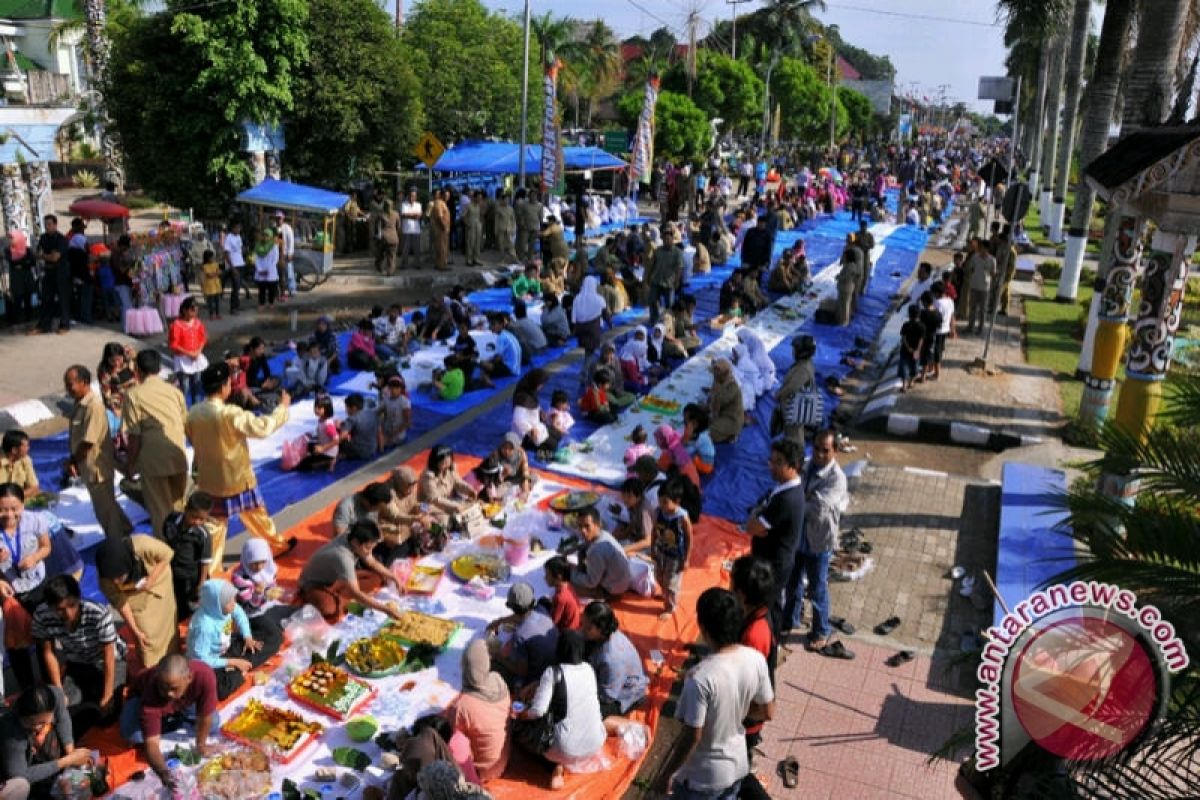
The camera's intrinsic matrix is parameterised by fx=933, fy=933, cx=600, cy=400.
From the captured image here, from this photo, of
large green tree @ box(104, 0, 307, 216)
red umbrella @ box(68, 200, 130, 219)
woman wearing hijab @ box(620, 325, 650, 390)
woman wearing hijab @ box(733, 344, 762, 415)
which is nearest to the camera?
woman wearing hijab @ box(733, 344, 762, 415)

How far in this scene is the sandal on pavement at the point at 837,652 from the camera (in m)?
7.19

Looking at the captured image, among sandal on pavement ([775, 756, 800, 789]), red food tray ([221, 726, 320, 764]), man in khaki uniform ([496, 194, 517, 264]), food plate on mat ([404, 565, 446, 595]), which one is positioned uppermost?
man in khaki uniform ([496, 194, 517, 264])

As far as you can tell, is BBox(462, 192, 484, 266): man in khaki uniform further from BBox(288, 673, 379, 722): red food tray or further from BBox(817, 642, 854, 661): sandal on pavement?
BBox(288, 673, 379, 722): red food tray

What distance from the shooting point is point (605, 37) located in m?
55.9

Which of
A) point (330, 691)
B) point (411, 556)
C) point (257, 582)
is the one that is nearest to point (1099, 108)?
point (411, 556)

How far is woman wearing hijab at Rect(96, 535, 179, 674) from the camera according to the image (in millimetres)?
5840

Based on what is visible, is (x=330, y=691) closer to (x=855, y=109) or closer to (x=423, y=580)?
(x=423, y=580)

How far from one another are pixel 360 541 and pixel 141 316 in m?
9.40

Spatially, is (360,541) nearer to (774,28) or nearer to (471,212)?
(471,212)

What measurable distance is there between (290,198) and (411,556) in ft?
35.7

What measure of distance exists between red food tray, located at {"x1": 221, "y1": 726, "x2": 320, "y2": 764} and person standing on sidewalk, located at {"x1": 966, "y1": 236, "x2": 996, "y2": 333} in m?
13.3

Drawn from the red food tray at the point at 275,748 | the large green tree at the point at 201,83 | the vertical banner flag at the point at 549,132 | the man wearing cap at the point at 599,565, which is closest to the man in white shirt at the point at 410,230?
the vertical banner flag at the point at 549,132

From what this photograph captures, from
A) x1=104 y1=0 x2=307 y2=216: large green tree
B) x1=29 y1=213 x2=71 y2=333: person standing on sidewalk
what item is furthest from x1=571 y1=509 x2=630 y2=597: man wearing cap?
x1=104 y1=0 x2=307 y2=216: large green tree

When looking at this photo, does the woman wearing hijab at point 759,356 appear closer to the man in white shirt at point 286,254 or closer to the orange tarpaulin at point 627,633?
the orange tarpaulin at point 627,633
